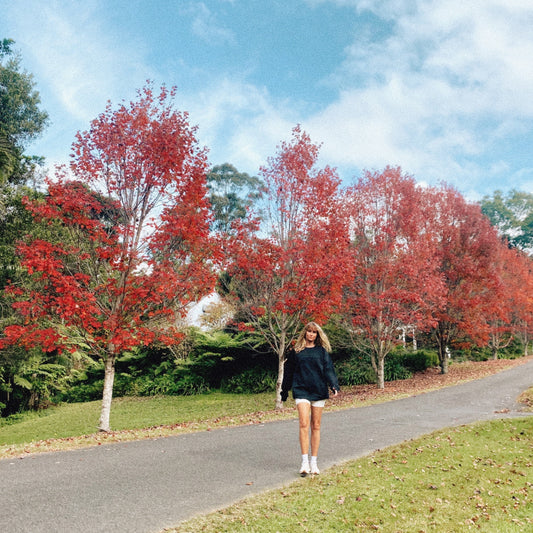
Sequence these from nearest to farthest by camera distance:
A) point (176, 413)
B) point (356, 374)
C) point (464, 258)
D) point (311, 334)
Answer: point (311, 334) → point (176, 413) → point (356, 374) → point (464, 258)

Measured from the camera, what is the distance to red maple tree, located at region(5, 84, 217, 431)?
916 centimetres

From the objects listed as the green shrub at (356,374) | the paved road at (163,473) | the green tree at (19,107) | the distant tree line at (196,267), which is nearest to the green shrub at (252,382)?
the distant tree line at (196,267)

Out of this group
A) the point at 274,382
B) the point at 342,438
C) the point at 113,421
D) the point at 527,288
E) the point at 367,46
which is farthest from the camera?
the point at 527,288

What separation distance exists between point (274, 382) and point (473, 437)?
12.8 m

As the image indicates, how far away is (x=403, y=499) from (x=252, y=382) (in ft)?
53.0

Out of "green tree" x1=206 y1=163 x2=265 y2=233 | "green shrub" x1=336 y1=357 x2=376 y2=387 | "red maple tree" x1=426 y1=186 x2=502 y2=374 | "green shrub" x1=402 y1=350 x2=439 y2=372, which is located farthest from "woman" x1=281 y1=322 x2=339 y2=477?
"green tree" x1=206 y1=163 x2=265 y2=233

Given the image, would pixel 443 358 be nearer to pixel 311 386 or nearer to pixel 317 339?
pixel 317 339

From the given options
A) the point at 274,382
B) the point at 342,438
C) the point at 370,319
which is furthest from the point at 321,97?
the point at 342,438

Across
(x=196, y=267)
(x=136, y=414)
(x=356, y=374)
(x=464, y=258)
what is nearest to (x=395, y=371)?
(x=356, y=374)

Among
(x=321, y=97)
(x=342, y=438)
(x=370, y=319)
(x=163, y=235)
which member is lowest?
(x=342, y=438)

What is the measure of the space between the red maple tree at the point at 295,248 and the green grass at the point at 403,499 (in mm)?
6356

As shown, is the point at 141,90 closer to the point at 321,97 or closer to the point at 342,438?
the point at 342,438

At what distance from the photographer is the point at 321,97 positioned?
18.1 m

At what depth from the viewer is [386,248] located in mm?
17297
